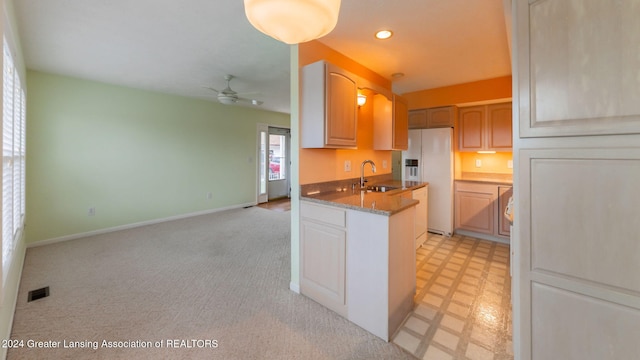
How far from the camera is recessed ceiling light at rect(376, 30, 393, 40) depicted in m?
2.26

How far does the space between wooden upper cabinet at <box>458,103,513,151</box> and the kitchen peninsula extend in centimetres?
258

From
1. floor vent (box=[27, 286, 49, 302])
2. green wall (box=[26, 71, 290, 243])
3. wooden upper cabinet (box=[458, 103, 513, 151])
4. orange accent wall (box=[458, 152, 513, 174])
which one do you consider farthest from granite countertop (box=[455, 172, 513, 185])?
floor vent (box=[27, 286, 49, 302])

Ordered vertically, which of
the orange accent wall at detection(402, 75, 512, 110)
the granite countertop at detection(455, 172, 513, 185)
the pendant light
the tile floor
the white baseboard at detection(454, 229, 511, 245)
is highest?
the orange accent wall at detection(402, 75, 512, 110)

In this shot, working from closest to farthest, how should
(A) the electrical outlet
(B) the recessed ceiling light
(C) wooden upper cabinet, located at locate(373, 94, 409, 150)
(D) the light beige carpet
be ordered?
(D) the light beige carpet
(B) the recessed ceiling light
(A) the electrical outlet
(C) wooden upper cabinet, located at locate(373, 94, 409, 150)

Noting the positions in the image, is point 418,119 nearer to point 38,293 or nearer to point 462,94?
point 462,94

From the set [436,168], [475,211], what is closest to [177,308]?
[436,168]

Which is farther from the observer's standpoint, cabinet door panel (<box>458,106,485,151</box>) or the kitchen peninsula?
cabinet door panel (<box>458,106,485,151</box>)

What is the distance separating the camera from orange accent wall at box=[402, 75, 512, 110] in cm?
351

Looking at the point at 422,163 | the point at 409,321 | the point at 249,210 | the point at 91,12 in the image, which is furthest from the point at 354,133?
the point at 249,210

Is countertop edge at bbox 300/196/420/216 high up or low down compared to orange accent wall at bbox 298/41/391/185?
down

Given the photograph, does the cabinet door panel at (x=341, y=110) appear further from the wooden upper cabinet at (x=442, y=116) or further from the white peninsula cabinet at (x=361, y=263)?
the wooden upper cabinet at (x=442, y=116)

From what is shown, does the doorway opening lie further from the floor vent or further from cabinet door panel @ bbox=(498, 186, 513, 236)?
cabinet door panel @ bbox=(498, 186, 513, 236)

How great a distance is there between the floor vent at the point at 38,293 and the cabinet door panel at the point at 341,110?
2.95m

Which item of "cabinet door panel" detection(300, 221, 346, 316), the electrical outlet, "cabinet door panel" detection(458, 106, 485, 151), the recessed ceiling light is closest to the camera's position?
"cabinet door panel" detection(300, 221, 346, 316)
